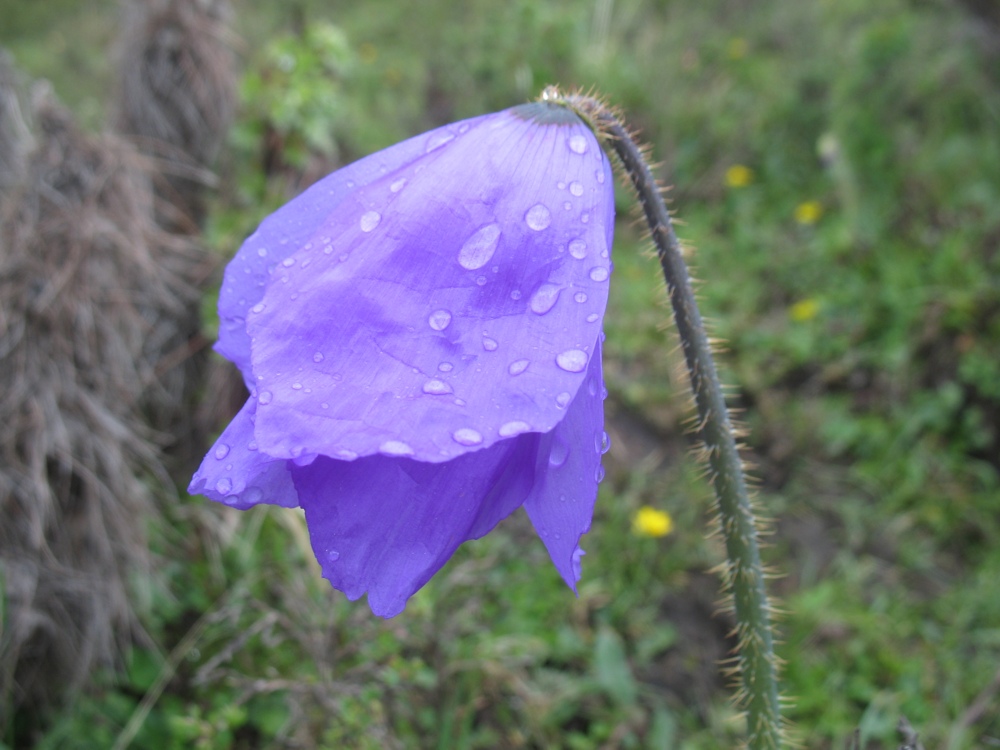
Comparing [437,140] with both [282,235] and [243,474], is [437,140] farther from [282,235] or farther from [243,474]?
[243,474]

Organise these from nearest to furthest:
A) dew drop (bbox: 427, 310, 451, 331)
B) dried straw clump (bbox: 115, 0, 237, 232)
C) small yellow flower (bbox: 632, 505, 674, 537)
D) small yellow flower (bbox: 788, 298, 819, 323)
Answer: dew drop (bbox: 427, 310, 451, 331)
small yellow flower (bbox: 632, 505, 674, 537)
dried straw clump (bbox: 115, 0, 237, 232)
small yellow flower (bbox: 788, 298, 819, 323)

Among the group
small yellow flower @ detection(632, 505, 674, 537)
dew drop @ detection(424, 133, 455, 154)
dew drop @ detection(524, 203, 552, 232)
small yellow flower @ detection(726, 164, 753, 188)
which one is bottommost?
small yellow flower @ detection(632, 505, 674, 537)

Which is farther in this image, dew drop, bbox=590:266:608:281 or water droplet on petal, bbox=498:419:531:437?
dew drop, bbox=590:266:608:281

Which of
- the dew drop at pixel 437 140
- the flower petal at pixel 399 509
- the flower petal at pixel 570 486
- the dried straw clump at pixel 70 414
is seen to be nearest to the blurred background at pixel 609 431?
the dried straw clump at pixel 70 414

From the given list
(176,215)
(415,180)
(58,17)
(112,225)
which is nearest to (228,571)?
(112,225)

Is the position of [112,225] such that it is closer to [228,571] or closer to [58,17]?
[228,571]

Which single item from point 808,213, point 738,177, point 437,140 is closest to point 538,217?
point 437,140

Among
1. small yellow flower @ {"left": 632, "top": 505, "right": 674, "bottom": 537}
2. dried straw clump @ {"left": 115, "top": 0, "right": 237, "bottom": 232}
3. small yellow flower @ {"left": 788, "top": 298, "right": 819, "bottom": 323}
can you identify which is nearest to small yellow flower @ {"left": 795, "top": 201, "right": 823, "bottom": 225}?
small yellow flower @ {"left": 788, "top": 298, "right": 819, "bottom": 323}

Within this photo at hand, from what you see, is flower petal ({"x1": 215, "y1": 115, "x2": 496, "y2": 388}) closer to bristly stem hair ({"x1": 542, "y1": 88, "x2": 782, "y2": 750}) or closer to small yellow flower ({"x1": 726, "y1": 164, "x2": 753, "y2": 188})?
bristly stem hair ({"x1": 542, "y1": 88, "x2": 782, "y2": 750})

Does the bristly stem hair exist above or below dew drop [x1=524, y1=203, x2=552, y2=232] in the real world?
below
